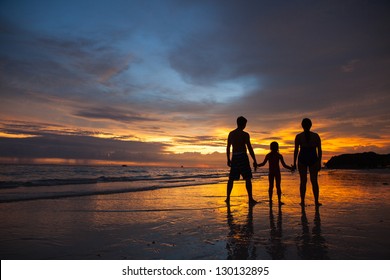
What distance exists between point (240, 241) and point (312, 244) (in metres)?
0.99

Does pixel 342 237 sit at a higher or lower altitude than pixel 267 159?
lower

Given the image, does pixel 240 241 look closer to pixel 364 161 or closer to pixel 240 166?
pixel 240 166

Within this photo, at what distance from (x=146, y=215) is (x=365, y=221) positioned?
15.1ft

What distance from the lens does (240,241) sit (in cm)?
396

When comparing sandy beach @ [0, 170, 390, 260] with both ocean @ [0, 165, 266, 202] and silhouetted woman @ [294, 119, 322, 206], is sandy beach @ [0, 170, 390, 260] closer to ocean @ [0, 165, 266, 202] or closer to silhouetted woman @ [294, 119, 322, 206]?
silhouetted woman @ [294, 119, 322, 206]

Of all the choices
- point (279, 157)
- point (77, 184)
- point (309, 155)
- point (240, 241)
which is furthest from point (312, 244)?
point (77, 184)

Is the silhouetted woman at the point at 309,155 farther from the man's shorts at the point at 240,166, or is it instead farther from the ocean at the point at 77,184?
the ocean at the point at 77,184

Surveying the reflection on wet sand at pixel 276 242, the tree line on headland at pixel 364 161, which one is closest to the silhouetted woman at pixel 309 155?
the reflection on wet sand at pixel 276 242

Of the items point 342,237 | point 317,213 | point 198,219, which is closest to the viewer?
point 342,237

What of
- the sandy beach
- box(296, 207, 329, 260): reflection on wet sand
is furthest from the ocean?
box(296, 207, 329, 260): reflection on wet sand

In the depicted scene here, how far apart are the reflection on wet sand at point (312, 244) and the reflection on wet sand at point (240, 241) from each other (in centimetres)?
63
